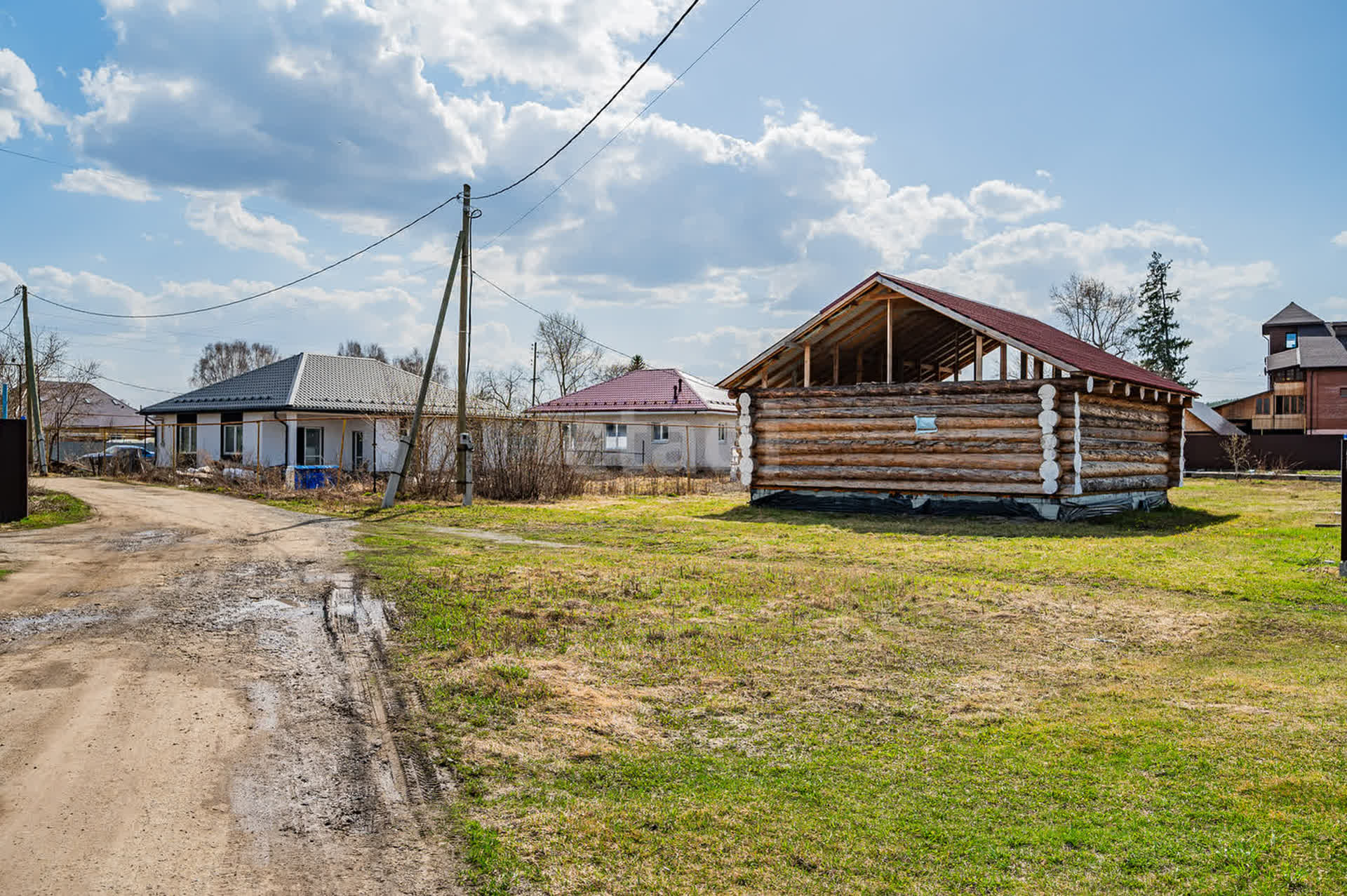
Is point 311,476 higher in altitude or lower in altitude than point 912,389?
lower

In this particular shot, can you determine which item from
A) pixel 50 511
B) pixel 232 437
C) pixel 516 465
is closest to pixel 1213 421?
pixel 516 465

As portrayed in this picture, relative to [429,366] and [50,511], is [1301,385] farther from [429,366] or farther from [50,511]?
[50,511]

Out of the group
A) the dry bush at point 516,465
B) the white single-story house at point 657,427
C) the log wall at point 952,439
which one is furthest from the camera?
the white single-story house at point 657,427

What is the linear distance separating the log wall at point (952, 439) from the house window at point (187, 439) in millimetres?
23605

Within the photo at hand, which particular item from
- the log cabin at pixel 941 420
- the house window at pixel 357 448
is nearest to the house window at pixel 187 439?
the house window at pixel 357 448

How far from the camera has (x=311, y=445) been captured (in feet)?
107

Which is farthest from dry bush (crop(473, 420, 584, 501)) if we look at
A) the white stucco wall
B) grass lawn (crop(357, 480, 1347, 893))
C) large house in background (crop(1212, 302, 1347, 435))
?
large house in background (crop(1212, 302, 1347, 435))

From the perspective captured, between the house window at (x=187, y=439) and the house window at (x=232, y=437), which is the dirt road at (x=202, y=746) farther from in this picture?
the house window at (x=187, y=439)

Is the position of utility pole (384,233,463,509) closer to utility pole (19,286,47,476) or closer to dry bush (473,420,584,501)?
dry bush (473,420,584,501)

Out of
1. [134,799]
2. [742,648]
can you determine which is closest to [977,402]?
[742,648]

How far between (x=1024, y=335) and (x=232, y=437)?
92.1 feet

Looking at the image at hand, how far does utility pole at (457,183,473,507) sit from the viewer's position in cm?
2096

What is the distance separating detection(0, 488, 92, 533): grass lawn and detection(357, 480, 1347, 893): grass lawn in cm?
900

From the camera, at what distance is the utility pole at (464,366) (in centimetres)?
2096
